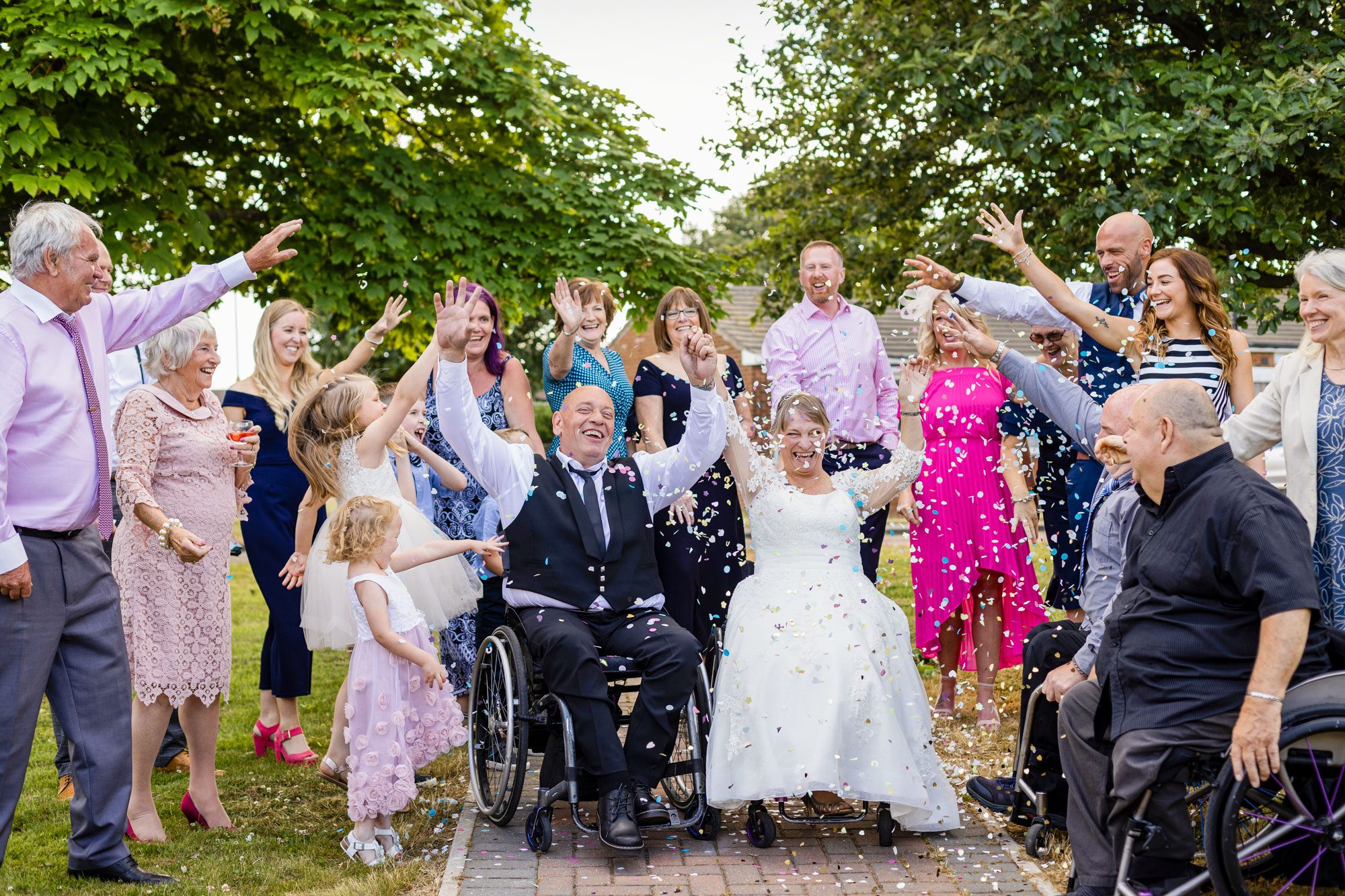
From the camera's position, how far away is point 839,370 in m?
6.09

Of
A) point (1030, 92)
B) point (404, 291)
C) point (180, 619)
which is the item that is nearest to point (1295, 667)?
point (180, 619)

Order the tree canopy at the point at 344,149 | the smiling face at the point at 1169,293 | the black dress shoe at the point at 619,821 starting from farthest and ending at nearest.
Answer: the tree canopy at the point at 344,149, the smiling face at the point at 1169,293, the black dress shoe at the point at 619,821

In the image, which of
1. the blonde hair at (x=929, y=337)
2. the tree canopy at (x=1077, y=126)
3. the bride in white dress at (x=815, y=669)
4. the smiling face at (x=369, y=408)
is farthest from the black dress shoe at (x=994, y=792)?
the tree canopy at (x=1077, y=126)

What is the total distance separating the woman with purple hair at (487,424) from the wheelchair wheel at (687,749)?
123 cm

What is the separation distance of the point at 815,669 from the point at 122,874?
8.40 ft

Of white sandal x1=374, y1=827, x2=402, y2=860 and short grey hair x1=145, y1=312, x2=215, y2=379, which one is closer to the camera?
white sandal x1=374, y1=827, x2=402, y2=860

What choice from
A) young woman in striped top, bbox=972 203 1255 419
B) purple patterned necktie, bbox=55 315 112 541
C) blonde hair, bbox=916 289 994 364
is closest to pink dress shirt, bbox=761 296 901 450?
blonde hair, bbox=916 289 994 364

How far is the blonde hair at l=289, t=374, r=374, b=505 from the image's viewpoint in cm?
521

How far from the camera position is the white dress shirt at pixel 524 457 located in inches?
183

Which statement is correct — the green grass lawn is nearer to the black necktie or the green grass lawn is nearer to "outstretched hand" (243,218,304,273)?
the black necktie

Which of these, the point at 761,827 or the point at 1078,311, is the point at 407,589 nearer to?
the point at 761,827

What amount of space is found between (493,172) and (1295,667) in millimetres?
9666

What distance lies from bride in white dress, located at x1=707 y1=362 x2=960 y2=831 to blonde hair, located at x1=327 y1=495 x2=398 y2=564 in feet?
4.70

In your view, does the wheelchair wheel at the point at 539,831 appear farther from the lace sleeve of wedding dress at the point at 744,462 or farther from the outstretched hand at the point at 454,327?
the outstretched hand at the point at 454,327
